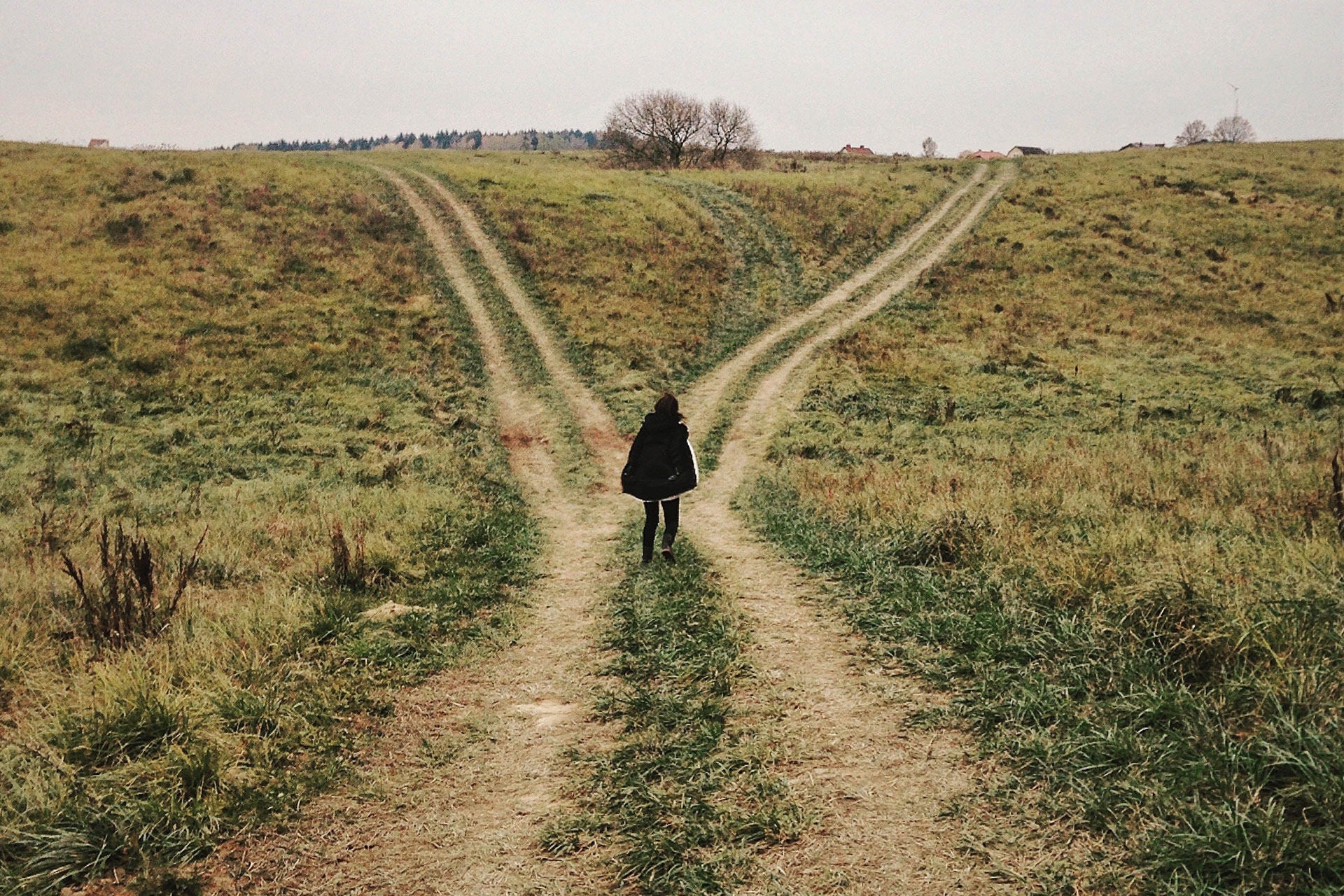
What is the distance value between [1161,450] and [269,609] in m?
16.0

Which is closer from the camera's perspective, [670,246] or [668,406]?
[668,406]

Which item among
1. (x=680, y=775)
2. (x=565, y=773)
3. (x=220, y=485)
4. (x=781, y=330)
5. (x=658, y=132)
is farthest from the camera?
(x=658, y=132)

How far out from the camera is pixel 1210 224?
1540 inches

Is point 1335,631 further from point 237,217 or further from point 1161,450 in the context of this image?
point 237,217

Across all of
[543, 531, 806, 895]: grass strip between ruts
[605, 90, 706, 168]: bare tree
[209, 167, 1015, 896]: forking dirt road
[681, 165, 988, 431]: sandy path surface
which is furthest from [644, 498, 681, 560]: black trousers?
[605, 90, 706, 168]: bare tree

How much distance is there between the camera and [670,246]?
34.2m

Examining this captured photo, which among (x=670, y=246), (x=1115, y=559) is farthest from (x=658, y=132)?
(x=1115, y=559)

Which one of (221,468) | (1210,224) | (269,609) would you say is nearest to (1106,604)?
(269,609)

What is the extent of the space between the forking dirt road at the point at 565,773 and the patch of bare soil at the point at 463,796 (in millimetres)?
13

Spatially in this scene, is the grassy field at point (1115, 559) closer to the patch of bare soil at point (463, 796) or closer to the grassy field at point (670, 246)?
the patch of bare soil at point (463, 796)

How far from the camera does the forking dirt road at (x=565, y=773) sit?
13.8ft

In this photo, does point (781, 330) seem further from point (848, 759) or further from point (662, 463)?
point (848, 759)

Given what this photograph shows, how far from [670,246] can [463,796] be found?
1248 inches

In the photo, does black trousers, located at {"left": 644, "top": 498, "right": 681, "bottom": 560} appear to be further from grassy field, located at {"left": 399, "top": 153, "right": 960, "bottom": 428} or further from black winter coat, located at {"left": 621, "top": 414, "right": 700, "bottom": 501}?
grassy field, located at {"left": 399, "top": 153, "right": 960, "bottom": 428}
